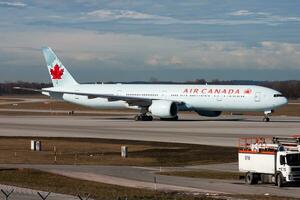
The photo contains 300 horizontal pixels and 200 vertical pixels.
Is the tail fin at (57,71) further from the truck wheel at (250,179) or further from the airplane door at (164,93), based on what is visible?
the truck wheel at (250,179)

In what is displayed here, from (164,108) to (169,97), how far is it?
14.7 ft

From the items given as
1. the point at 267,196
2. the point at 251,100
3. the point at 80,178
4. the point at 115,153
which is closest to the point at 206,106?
the point at 251,100

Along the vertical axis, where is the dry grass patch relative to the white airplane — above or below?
below

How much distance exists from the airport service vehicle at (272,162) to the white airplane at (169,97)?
4942cm

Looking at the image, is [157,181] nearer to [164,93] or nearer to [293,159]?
[293,159]

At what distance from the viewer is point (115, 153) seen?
45906mm

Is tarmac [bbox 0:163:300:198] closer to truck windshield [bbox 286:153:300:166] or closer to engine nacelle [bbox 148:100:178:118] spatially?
truck windshield [bbox 286:153:300:166]

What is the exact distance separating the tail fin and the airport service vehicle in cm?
6852

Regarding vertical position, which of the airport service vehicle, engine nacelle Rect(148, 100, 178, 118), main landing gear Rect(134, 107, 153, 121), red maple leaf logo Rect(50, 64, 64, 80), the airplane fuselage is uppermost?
red maple leaf logo Rect(50, 64, 64, 80)

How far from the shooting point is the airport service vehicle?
93.4 ft

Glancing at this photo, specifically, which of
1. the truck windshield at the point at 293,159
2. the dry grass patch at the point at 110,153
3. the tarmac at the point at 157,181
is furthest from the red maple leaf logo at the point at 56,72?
the truck windshield at the point at 293,159

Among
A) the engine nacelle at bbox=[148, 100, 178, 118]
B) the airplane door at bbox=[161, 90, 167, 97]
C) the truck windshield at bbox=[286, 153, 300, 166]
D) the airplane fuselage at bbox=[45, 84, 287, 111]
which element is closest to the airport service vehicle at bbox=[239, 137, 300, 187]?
the truck windshield at bbox=[286, 153, 300, 166]

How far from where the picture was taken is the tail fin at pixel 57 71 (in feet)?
322

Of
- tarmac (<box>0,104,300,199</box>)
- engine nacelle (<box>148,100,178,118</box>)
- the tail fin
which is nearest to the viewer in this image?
tarmac (<box>0,104,300,199</box>)
